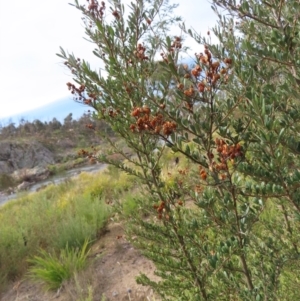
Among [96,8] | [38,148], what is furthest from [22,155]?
[96,8]

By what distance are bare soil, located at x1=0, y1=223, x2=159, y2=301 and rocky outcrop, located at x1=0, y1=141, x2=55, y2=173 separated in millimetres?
28410

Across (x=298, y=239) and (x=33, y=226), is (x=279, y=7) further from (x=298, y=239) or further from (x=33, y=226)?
(x=33, y=226)

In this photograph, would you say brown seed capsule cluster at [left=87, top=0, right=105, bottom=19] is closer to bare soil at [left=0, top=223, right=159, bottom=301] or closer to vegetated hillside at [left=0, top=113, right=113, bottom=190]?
bare soil at [left=0, top=223, right=159, bottom=301]

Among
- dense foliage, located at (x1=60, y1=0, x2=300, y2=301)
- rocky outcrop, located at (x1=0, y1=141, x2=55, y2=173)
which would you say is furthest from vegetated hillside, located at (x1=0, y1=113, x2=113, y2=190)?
dense foliage, located at (x1=60, y1=0, x2=300, y2=301)

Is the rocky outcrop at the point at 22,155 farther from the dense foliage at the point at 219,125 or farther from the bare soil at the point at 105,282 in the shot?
the dense foliage at the point at 219,125

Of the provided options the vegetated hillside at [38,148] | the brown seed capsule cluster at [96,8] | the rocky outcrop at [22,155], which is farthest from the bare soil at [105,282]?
the rocky outcrop at [22,155]

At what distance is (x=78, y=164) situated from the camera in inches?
942

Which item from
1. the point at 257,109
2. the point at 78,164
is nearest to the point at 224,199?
the point at 257,109

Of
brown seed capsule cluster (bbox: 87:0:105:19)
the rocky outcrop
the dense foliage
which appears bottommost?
the rocky outcrop

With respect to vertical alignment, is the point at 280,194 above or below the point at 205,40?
below

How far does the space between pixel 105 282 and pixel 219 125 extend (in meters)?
2.84

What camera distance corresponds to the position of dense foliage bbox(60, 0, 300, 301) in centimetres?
85

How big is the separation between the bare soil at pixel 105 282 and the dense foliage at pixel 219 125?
4.61ft

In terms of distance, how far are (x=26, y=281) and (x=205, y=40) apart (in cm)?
352
